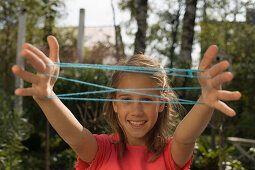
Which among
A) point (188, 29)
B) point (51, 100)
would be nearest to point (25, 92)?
point (51, 100)

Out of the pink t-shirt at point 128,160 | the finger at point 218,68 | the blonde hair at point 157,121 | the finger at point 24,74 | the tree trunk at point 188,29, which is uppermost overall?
the tree trunk at point 188,29

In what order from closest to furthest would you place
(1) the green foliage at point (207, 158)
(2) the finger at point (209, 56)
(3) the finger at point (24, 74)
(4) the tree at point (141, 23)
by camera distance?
(3) the finger at point (24, 74), (2) the finger at point (209, 56), (4) the tree at point (141, 23), (1) the green foliage at point (207, 158)

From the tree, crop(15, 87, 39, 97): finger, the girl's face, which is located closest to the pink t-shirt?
the girl's face

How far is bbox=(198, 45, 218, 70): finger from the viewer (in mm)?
1374

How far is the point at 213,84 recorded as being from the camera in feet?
4.55

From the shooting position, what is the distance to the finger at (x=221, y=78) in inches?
50.2

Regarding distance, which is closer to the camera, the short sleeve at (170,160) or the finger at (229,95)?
the finger at (229,95)

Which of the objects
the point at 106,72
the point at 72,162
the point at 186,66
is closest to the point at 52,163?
the point at 72,162

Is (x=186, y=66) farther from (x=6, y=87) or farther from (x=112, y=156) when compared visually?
(x=6, y=87)

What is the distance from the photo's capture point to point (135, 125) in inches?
72.5

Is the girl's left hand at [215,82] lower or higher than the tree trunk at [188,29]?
lower

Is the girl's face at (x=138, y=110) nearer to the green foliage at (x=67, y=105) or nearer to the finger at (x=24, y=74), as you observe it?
the finger at (x=24, y=74)

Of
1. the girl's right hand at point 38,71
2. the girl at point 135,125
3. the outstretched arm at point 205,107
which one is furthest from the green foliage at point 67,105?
the girl's right hand at point 38,71

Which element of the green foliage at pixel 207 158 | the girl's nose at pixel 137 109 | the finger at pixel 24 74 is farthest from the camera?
the green foliage at pixel 207 158
